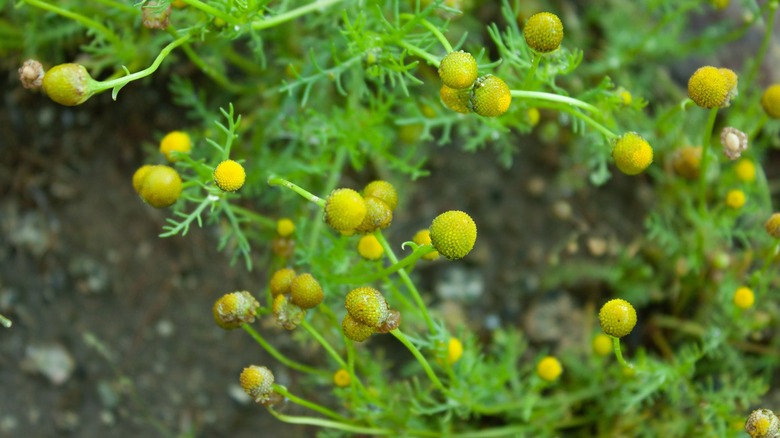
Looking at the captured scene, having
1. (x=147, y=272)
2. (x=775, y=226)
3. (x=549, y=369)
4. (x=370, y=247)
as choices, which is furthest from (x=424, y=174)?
(x=147, y=272)

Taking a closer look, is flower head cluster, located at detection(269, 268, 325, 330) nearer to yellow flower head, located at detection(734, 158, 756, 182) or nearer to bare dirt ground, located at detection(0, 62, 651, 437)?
bare dirt ground, located at detection(0, 62, 651, 437)

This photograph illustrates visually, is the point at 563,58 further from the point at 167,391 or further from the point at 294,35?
the point at 167,391

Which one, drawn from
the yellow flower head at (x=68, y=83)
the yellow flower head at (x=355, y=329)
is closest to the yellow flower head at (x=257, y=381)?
the yellow flower head at (x=355, y=329)

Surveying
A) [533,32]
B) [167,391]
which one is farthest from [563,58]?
[167,391]

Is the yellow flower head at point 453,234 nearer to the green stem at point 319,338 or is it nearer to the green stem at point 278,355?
the green stem at point 319,338

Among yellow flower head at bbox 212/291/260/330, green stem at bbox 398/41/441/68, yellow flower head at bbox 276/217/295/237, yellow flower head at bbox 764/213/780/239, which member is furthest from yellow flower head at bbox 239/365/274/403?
yellow flower head at bbox 764/213/780/239

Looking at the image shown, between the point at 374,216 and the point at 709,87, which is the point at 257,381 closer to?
the point at 374,216
